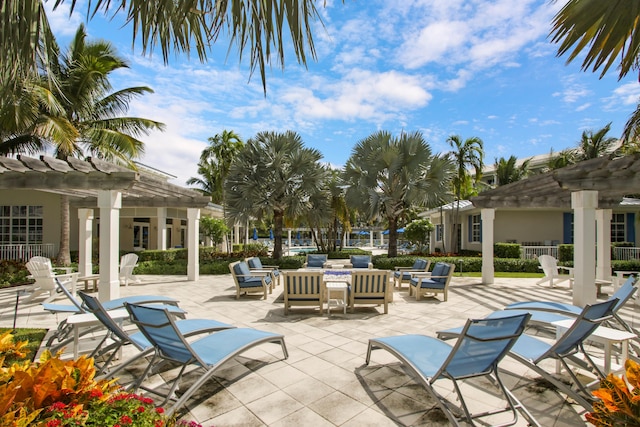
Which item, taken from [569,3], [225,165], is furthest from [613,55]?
[225,165]

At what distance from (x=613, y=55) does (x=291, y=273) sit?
6026 millimetres

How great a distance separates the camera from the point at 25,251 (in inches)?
669

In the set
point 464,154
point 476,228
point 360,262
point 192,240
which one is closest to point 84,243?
point 192,240

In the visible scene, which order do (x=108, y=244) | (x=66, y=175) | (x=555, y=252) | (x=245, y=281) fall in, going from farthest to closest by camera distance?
(x=555, y=252) < (x=245, y=281) < (x=108, y=244) < (x=66, y=175)

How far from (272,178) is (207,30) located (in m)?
14.1

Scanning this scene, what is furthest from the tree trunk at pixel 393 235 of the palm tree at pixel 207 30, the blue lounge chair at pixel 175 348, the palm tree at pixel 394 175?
the palm tree at pixel 207 30

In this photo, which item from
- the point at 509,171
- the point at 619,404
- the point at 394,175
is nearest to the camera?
the point at 619,404

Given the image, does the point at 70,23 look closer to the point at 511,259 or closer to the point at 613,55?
the point at 613,55

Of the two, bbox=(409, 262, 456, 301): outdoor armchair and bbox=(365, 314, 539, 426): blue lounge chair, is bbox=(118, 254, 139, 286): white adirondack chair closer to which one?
bbox=(409, 262, 456, 301): outdoor armchair

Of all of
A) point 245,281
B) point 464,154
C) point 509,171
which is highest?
Answer: point 509,171

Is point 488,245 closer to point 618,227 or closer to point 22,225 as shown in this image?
point 618,227

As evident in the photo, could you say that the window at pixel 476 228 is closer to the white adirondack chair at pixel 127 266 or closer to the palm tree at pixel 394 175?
the palm tree at pixel 394 175

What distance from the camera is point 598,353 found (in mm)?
5262

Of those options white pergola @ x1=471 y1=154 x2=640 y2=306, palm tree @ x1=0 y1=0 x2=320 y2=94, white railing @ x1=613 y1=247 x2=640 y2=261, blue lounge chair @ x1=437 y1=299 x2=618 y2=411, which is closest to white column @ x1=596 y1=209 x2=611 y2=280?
white pergola @ x1=471 y1=154 x2=640 y2=306
